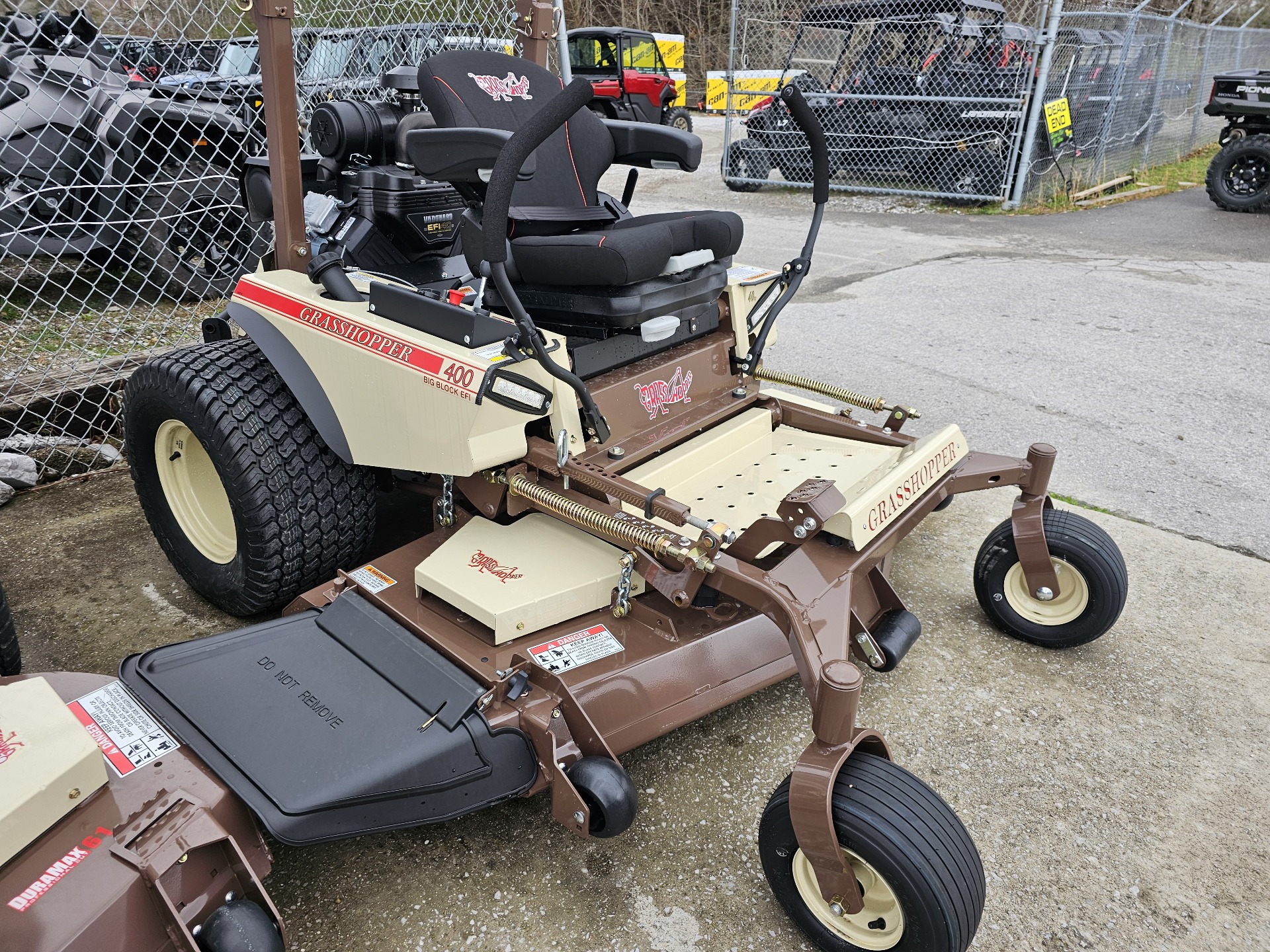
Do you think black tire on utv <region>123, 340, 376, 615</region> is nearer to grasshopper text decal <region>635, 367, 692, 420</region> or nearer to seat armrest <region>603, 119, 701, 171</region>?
grasshopper text decal <region>635, 367, 692, 420</region>

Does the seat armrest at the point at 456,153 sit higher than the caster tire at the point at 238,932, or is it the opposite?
the seat armrest at the point at 456,153

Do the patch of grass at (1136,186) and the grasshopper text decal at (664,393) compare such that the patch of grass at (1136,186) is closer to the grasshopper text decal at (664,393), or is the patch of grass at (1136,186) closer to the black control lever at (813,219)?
the black control lever at (813,219)

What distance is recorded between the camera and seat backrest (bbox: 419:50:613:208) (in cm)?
277

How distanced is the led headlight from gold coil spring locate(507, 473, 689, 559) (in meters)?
0.19

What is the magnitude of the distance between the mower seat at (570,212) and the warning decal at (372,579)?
845 mm

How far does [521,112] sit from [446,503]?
1.36 m

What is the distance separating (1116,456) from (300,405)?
132 inches

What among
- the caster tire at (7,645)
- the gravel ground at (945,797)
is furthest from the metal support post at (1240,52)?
the caster tire at (7,645)

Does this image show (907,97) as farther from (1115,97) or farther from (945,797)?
(945,797)

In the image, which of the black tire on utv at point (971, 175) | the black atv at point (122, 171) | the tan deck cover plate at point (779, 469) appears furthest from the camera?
the black tire on utv at point (971, 175)

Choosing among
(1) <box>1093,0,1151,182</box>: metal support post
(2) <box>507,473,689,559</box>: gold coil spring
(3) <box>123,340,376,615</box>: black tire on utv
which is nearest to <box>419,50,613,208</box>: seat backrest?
(3) <box>123,340,376,615</box>: black tire on utv

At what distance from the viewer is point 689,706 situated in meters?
2.14

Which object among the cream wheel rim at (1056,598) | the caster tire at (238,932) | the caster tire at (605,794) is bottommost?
the cream wheel rim at (1056,598)

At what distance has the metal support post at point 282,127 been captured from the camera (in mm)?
2535
